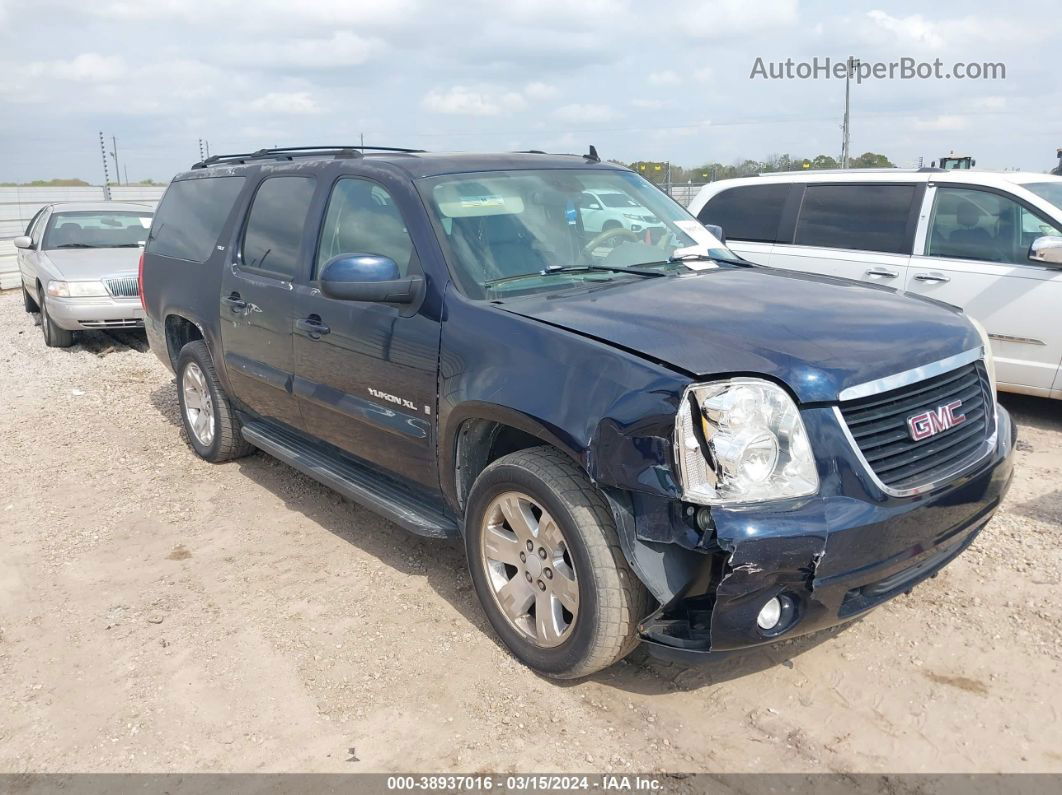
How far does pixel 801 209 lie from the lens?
7125 millimetres

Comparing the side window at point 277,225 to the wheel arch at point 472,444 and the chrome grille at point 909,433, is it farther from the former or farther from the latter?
the chrome grille at point 909,433

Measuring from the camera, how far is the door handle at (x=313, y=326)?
13.4 ft

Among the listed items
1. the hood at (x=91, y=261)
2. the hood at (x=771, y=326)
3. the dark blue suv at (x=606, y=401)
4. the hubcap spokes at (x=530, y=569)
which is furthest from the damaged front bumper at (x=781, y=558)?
the hood at (x=91, y=261)

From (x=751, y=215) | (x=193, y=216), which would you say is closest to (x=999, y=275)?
(x=751, y=215)

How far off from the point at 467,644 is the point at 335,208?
86.6 inches

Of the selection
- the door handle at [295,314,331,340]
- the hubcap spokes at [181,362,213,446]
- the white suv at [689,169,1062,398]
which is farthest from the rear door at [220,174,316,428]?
the white suv at [689,169,1062,398]

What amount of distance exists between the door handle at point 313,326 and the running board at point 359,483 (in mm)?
664

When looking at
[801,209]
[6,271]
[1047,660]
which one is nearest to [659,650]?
[1047,660]

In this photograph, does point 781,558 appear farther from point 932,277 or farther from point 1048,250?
point 932,277

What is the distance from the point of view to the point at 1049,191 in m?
6.21

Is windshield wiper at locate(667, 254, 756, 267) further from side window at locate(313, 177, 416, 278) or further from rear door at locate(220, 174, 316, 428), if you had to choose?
rear door at locate(220, 174, 316, 428)

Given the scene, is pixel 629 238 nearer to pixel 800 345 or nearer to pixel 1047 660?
pixel 800 345

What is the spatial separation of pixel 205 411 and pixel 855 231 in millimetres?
5112

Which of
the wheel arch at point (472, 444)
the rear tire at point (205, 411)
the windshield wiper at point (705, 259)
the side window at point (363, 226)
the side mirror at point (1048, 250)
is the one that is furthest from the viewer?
the side mirror at point (1048, 250)
